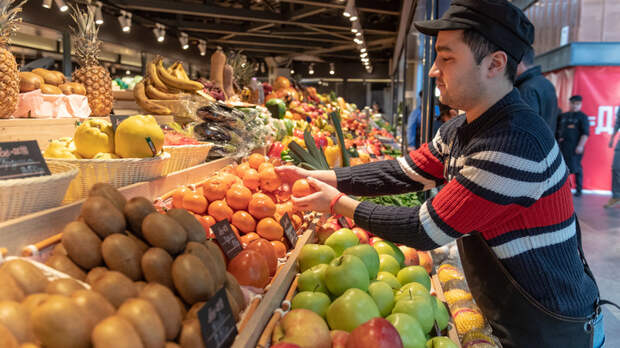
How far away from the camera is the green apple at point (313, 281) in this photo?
5.15 feet

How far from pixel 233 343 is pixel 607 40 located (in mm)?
11320

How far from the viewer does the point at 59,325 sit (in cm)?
74

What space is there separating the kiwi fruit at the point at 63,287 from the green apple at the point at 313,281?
85 centimetres

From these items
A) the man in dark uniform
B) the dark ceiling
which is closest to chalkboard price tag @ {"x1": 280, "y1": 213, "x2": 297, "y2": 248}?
the dark ceiling

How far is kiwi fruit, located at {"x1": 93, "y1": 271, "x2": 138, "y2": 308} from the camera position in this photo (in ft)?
2.87

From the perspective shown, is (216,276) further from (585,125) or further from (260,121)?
(585,125)

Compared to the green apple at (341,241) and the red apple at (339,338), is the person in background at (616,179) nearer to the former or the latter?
the green apple at (341,241)

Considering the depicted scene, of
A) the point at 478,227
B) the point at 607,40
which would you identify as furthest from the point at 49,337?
the point at 607,40

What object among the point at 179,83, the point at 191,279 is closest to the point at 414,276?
the point at 191,279

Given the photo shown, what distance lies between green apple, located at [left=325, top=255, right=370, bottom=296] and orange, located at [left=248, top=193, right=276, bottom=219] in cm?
55

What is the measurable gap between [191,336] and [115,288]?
19 centimetres

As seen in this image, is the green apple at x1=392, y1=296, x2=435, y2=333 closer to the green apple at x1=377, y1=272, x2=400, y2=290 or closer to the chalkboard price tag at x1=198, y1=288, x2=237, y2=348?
the green apple at x1=377, y1=272, x2=400, y2=290

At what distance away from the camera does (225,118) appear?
9.50 feet

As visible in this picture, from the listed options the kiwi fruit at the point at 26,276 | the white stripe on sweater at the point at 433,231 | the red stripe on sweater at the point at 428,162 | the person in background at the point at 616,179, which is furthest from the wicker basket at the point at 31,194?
the person in background at the point at 616,179
